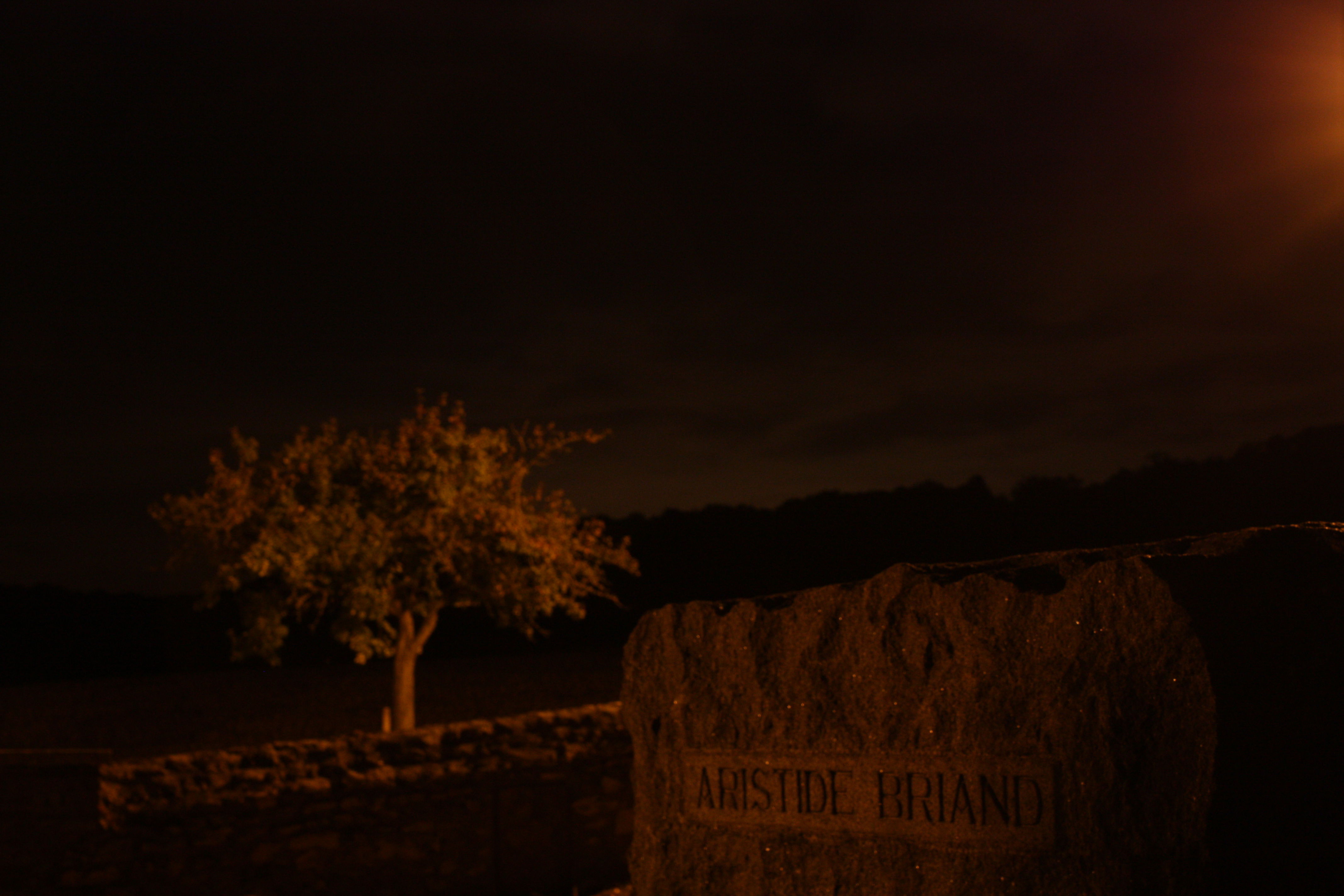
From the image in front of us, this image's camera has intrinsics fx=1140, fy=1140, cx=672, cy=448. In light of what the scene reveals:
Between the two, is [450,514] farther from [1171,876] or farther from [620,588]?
[620,588]

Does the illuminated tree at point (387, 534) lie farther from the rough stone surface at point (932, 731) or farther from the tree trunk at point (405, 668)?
the rough stone surface at point (932, 731)

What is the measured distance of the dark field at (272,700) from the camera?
22.7 m

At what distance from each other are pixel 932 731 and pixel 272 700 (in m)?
24.4

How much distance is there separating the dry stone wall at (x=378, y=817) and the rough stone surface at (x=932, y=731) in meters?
5.50

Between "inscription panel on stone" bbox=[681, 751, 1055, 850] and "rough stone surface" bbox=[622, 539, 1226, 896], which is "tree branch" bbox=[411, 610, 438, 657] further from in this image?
"inscription panel on stone" bbox=[681, 751, 1055, 850]

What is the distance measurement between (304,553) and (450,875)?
242 inches

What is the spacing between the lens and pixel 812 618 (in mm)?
4871

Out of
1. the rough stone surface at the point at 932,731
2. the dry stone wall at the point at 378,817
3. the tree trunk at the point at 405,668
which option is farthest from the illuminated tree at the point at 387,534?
the rough stone surface at the point at 932,731

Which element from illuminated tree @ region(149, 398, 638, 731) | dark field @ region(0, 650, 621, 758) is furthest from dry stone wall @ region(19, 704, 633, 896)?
dark field @ region(0, 650, 621, 758)

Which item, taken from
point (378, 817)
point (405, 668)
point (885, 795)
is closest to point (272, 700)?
point (405, 668)

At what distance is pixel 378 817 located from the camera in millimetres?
10375

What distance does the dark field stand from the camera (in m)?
22.7

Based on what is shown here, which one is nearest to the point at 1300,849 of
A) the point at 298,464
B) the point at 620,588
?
the point at 298,464

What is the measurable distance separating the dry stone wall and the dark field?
1106 centimetres
